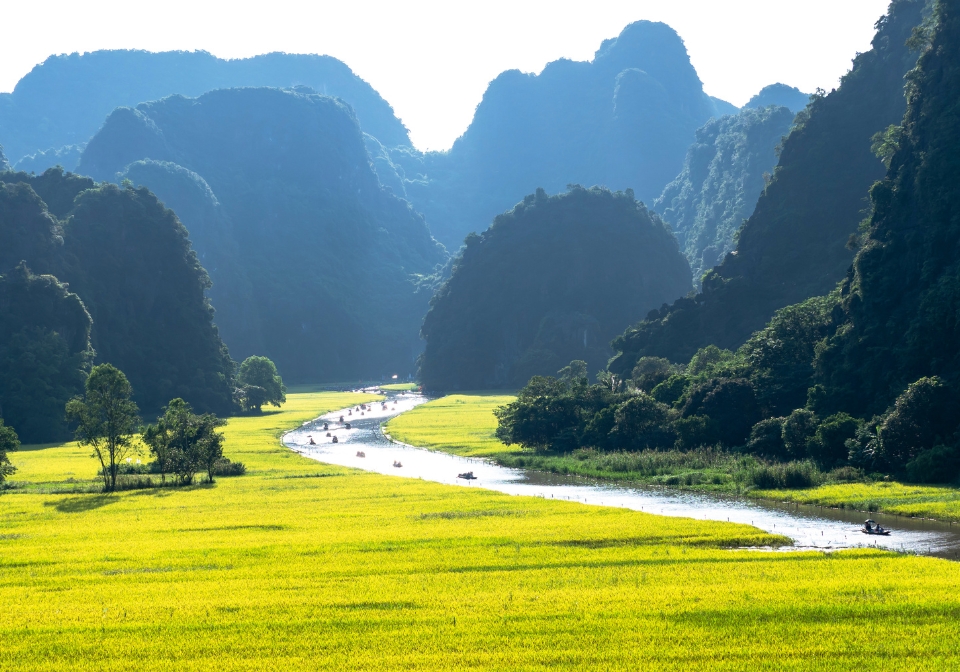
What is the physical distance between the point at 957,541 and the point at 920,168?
121ft

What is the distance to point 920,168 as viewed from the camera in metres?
60.3

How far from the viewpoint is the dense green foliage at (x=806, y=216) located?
110 m

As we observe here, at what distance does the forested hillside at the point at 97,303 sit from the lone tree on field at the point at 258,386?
9.32 ft

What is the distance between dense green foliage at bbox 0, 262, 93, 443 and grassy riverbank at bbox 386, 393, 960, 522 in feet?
116

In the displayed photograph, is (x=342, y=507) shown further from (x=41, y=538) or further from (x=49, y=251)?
(x=49, y=251)

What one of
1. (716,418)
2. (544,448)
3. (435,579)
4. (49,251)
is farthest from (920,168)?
(49,251)

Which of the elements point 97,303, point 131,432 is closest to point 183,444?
point 131,432

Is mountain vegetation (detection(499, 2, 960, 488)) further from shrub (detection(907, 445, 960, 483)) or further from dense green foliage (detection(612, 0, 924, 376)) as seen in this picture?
dense green foliage (detection(612, 0, 924, 376))

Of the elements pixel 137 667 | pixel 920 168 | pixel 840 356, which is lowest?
pixel 137 667

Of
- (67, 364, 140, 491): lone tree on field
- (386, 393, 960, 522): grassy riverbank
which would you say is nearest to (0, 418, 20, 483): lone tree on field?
(67, 364, 140, 491): lone tree on field

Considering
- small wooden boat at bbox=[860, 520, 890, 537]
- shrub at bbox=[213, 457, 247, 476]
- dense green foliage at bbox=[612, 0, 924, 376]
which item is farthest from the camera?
dense green foliage at bbox=[612, 0, 924, 376]

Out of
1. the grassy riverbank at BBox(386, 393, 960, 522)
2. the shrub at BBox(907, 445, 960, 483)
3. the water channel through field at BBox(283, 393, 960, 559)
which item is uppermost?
the shrub at BBox(907, 445, 960, 483)

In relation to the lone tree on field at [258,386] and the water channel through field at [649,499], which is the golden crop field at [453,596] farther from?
the lone tree on field at [258,386]

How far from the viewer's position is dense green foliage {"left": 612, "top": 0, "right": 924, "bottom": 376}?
109812 millimetres
